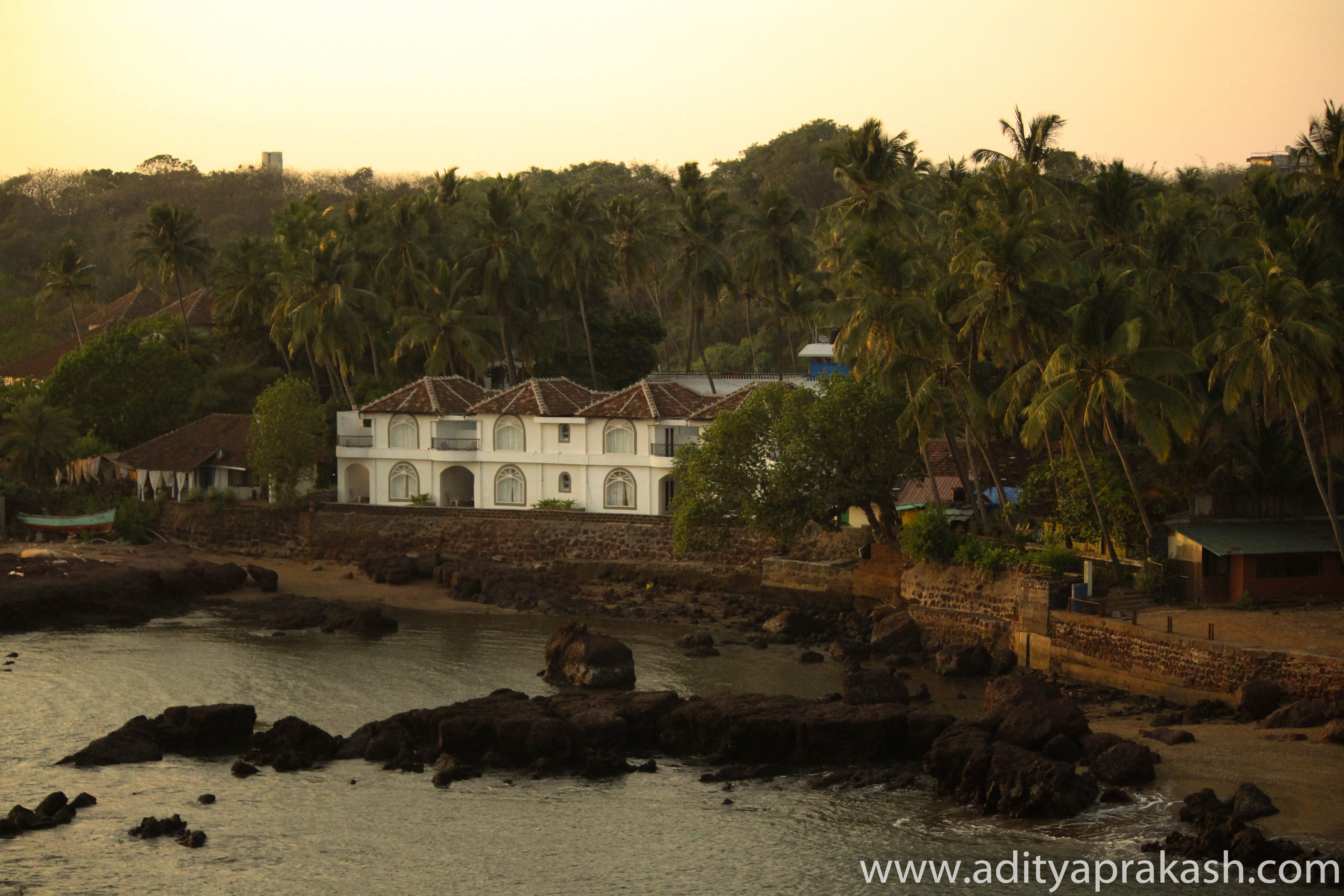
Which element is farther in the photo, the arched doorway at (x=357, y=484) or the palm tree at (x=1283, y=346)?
the arched doorway at (x=357, y=484)

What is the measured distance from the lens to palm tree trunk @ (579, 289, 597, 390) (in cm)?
5734

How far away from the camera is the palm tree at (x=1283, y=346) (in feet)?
95.1

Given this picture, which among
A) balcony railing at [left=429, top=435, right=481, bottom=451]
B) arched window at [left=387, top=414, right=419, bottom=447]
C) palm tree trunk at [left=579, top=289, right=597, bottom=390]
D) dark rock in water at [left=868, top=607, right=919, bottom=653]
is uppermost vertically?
palm tree trunk at [left=579, top=289, right=597, bottom=390]

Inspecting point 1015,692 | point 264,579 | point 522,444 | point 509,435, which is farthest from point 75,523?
point 1015,692

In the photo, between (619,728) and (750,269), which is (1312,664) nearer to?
(619,728)

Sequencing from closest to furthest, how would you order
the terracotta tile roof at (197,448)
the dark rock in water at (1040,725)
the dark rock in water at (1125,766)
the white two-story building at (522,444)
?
1. the dark rock in water at (1125,766)
2. the dark rock in water at (1040,725)
3. the white two-story building at (522,444)
4. the terracotta tile roof at (197,448)

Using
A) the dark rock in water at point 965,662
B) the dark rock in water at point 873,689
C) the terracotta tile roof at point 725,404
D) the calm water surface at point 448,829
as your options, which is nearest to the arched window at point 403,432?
the terracotta tile roof at point 725,404

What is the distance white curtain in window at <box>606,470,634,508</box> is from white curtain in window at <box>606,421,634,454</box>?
727 mm

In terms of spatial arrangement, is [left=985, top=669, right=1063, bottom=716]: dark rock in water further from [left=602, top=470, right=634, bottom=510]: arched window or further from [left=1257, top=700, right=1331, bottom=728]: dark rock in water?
[left=602, top=470, right=634, bottom=510]: arched window

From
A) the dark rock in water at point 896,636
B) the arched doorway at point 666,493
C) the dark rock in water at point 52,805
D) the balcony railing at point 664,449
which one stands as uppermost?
the balcony railing at point 664,449

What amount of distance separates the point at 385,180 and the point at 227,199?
43.0ft

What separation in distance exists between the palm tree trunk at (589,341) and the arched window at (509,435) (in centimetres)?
862

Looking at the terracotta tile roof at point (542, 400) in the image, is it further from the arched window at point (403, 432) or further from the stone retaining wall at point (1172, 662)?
the stone retaining wall at point (1172, 662)

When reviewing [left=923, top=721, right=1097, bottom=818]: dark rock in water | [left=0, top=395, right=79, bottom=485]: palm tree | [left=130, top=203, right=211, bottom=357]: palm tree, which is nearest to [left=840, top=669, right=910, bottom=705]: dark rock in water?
[left=923, top=721, right=1097, bottom=818]: dark rock in water
